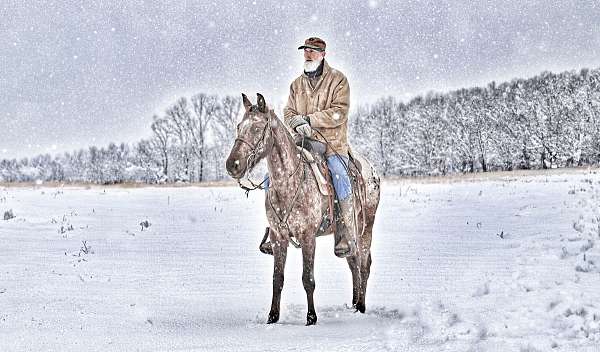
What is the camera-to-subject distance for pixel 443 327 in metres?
5.52

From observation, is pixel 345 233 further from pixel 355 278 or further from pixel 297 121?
pixel 297 121

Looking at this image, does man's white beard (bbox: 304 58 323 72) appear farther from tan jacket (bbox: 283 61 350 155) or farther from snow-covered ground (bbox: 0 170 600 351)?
snow-covered ground (bbox: 0 170 600 351)

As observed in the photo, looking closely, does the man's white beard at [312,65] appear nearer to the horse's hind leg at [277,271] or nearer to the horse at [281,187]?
the horse at [281,187]

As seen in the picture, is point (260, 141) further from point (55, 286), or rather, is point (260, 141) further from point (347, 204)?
point (55, 286)

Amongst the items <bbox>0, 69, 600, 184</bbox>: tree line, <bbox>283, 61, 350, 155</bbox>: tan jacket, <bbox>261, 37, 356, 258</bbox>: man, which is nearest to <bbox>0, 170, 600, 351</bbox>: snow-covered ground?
<bbox>261, 37, 356, 258</bbox>: man

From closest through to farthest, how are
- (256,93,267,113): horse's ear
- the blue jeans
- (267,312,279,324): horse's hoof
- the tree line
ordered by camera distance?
1. (256,93,267,113): horse's ear
2. (267,312,279,324): horse's hoof
3. the blue jeans
4. the tree line

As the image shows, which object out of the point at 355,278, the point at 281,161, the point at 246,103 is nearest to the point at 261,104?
the point at 246,103

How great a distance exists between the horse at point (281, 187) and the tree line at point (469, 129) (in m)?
44.1

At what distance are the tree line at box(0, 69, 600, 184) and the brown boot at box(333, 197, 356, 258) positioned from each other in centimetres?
4352

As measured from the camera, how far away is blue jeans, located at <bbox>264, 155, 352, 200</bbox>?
730 cm

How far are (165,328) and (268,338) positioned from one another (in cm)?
131

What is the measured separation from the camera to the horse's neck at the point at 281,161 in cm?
639

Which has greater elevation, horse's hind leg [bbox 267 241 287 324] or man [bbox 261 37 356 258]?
man [bbox 261 37 356 258]

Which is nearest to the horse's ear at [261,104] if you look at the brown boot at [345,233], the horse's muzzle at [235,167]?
the horse's muzzle at [235,167]
